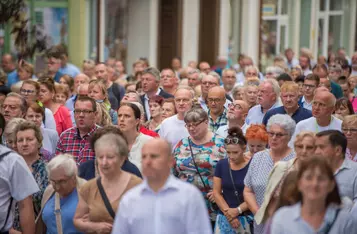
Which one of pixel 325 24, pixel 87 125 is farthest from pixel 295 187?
pixel 325 24

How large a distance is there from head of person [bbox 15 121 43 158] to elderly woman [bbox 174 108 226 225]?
1.56 metres

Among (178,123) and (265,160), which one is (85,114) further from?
(265,160)

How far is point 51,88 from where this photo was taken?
14.0 meters

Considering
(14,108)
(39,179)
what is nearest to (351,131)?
(39,179)

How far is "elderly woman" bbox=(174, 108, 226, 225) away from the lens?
34.0ft

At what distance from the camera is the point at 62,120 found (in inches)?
516

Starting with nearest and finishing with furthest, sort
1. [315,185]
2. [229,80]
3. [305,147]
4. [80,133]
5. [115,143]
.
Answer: [315,185] < [115,143] < [305,147] < [80,133] < [229,80]

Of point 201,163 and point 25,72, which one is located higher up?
point 25,72

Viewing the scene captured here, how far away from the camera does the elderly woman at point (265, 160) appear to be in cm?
938

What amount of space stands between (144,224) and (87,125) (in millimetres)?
4255

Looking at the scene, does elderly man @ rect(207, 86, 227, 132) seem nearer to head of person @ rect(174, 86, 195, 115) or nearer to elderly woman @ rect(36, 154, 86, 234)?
head of person @ rect(174, 86, 195, 115)

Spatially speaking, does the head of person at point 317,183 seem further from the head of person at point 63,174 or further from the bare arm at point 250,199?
the bare arm at point 250,199

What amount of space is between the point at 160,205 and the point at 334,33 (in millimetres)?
33850

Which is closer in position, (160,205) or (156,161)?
(160,205)
